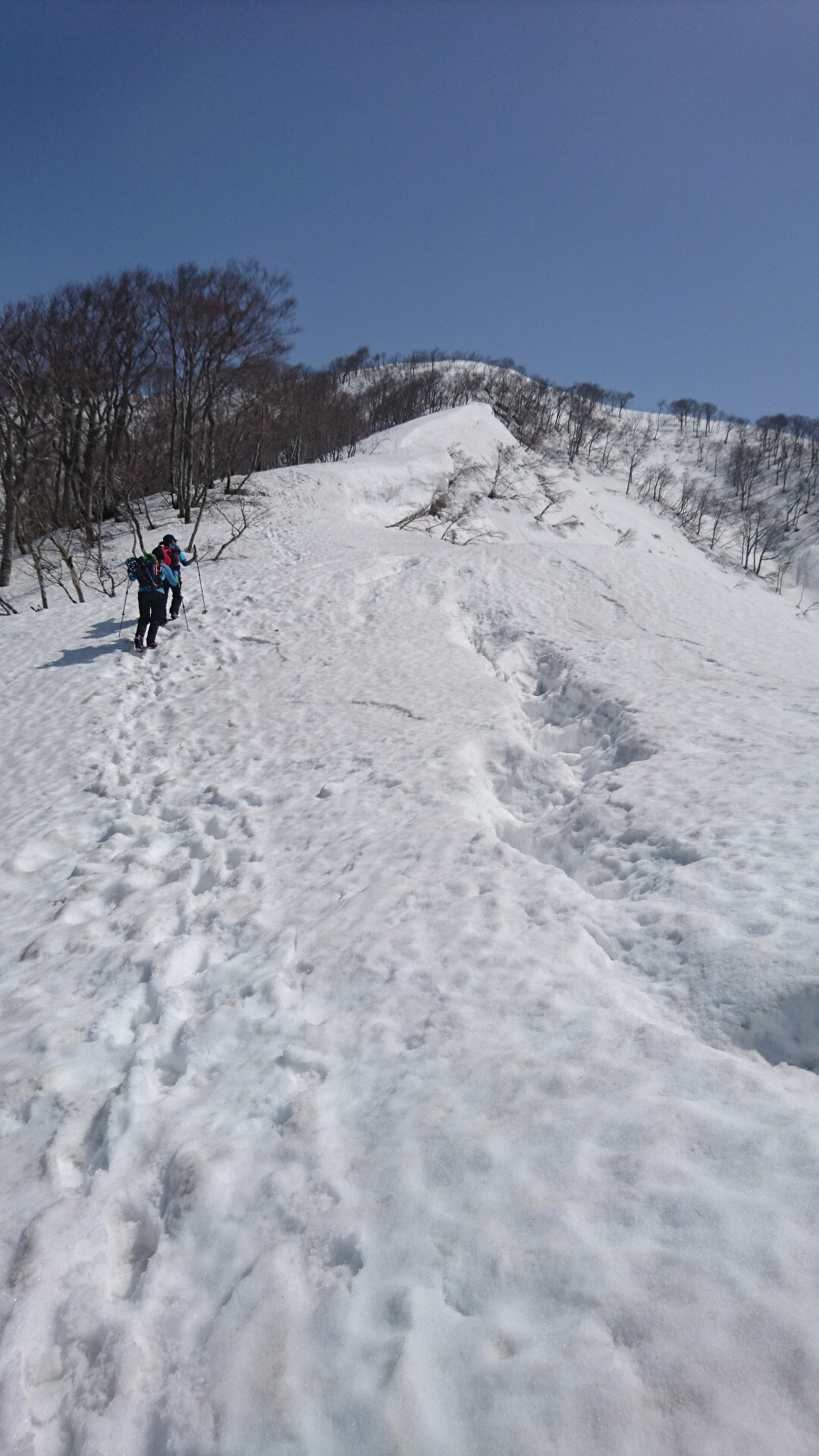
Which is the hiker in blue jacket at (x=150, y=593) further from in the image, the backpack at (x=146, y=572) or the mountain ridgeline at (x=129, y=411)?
the mountain ridgeline at (x=129, y=411)

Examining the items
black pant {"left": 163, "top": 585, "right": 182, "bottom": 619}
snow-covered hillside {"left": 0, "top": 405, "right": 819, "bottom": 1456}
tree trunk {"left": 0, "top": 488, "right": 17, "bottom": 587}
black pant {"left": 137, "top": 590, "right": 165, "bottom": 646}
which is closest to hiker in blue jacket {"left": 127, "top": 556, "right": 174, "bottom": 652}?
black pant {"left": 137, "top": 590, "right": 165, "bottom": 646}

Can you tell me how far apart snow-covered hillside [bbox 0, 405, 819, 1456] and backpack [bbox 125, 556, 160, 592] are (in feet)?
10.9

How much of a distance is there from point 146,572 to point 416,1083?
10.3 meters

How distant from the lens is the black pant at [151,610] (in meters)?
11.4

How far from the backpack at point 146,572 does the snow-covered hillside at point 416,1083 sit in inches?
131

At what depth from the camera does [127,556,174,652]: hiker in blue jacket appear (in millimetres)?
11094

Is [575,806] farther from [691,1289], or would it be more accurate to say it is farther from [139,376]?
[139,376]

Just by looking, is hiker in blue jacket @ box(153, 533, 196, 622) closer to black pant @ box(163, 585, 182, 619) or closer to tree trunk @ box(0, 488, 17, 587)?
black pant @ box(163, 585, 182, 619)

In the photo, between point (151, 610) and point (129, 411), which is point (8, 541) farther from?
point (151, 610)

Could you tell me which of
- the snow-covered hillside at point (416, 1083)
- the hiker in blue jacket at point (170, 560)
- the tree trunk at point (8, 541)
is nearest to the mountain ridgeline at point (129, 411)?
the tree trunk at point (8, 541)

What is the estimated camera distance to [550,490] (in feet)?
134

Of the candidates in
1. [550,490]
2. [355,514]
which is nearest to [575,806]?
[355,514]

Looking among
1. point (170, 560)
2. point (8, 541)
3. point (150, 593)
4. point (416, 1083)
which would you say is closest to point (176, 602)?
point (170, 560)

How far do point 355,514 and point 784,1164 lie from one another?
2658 centimetres
